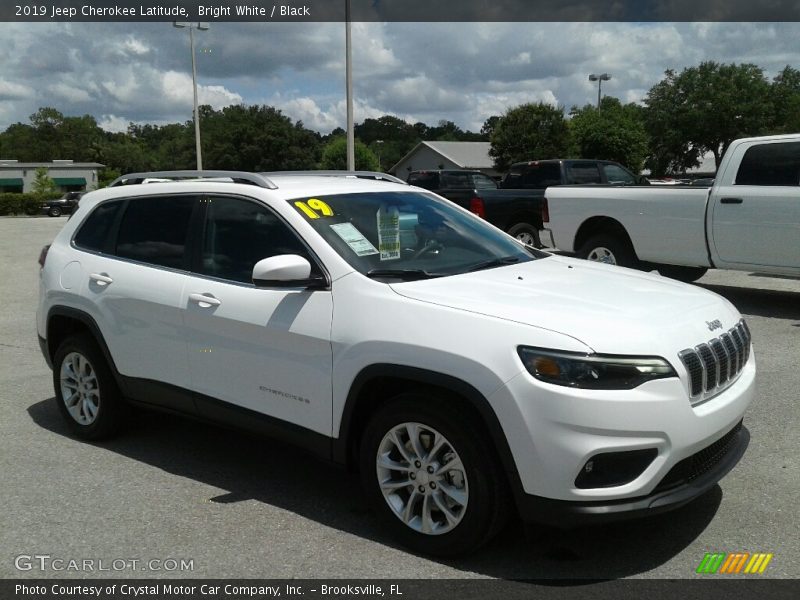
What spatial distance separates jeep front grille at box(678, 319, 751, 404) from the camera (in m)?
3.48

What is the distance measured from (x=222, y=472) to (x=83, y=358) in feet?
4.30

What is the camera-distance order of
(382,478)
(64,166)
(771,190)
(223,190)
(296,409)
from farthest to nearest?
1. (64,166)
2. (771,190)
3. (223,190)
4. (296,409)
5. (382,478)

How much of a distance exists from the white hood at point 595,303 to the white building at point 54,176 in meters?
77.0

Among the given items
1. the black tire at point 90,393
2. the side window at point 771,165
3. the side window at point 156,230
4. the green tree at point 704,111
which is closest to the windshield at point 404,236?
the side window at point 156,230

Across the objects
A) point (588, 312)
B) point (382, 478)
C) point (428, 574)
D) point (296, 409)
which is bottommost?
point (428, 574)

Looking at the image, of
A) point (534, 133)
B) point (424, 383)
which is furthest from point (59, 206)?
point (424, 383)

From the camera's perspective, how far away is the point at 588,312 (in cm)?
→ 353

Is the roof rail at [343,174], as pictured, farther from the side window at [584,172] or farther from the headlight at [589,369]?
the side window at [584,172]

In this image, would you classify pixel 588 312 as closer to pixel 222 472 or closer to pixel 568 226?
pixel 222 472

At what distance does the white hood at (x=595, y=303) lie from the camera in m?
3.38

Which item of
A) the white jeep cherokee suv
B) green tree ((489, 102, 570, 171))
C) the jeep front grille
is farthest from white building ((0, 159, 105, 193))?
the jeep front grille

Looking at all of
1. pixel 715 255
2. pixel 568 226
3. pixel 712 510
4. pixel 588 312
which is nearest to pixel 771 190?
pixel 715 255

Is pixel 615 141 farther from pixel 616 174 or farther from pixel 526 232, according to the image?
pixel 526 232

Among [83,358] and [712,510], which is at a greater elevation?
[83,358]
